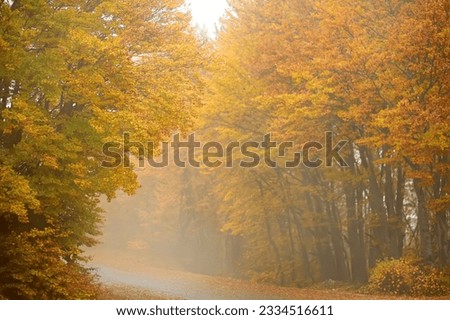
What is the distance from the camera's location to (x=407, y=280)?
1675cm

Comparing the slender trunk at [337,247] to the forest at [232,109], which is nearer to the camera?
the forest at [232,109]

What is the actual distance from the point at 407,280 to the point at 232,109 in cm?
1044

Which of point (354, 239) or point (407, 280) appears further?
point (354, 239)

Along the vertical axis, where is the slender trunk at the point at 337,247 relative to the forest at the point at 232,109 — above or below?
below

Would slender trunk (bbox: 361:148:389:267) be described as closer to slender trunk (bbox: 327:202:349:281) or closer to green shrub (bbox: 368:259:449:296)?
green shrub (bbox: 368:259:449:296)

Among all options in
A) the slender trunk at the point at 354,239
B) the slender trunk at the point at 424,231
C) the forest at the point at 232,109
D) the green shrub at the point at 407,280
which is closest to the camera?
the forest at the point at 232,109

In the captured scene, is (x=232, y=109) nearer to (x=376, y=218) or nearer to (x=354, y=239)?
(x=376, y=218)

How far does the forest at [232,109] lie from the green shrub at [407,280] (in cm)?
5

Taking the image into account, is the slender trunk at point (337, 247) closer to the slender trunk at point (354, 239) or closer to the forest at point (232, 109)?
the forest at point (232, 109)

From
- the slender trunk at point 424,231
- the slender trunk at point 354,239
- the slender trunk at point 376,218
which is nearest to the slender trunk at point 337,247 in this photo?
the slender trunk at point 354,239

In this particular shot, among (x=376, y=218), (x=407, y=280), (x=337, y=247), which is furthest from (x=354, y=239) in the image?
Result: (x=407, y=280)

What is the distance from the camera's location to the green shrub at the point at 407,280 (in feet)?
53.3
